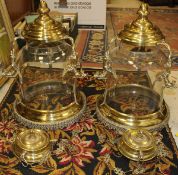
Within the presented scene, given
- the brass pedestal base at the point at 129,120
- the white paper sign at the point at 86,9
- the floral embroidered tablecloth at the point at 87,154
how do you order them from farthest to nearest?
the white paper sign at the point at 86,9, the brass pedestal base at the point at 129,120, the floral embroidered tablecloth at the point at 87,154

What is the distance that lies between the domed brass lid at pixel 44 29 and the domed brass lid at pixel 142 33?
18cm

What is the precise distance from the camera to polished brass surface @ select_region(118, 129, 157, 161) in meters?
0.68

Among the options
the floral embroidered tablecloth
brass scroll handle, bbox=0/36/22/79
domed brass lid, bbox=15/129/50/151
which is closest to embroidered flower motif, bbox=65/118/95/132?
the floral embroidered tablecloth

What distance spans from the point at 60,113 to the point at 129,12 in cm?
220

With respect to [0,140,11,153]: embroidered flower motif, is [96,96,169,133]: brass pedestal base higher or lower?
higher

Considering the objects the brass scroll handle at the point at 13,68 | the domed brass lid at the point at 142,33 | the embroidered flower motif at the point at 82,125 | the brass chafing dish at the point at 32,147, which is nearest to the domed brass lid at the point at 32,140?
the brass chafing dish at the point at 32,147

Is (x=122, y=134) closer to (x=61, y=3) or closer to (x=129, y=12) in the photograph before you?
(x=61, y=3)

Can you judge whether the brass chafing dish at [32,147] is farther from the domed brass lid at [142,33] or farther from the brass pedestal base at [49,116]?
the domed brass lid at [142,33]

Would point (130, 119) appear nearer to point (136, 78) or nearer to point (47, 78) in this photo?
point (136, 78)

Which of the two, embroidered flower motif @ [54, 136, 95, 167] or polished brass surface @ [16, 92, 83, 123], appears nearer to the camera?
embroidered flower motif @ [54, 136, 95, 167]

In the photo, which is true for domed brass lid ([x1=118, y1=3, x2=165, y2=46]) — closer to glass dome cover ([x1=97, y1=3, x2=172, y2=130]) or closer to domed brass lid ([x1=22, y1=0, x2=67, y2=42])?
glass dome cover ([x1=97, y1=3, x2=172, y2=130])

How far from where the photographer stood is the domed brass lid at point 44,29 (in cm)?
74

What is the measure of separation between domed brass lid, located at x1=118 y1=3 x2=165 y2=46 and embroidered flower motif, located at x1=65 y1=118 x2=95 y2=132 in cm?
28

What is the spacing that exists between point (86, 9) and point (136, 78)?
1139 mm
